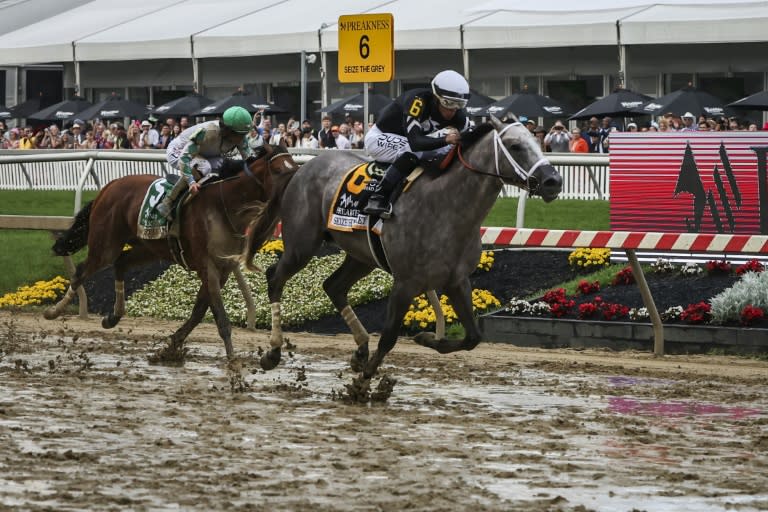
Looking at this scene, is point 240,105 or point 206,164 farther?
point 240,105

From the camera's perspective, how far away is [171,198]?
36.7 feet

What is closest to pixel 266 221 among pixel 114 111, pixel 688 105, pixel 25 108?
pixel 688 105

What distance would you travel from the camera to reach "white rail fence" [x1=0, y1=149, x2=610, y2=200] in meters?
16.5

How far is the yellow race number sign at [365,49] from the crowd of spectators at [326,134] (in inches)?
88.3

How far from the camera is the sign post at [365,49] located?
51.2ft

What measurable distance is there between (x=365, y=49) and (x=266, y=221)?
527 centimetres

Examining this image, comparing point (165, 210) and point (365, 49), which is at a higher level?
point (365, 49)

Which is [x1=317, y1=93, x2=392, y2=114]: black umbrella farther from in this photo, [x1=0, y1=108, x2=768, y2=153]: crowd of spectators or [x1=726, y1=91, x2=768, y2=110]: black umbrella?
[x1=726, y1=91, x2=768, y2=110]: black umbrella

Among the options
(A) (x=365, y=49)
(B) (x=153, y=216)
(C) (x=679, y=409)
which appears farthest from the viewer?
(A) (x=365, y=49)

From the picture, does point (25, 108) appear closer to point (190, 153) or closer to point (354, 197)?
point (190, 153)

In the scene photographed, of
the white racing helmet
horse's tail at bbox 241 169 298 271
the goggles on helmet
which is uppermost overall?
the white racing helmet

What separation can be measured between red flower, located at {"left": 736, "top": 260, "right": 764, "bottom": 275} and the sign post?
4613mm

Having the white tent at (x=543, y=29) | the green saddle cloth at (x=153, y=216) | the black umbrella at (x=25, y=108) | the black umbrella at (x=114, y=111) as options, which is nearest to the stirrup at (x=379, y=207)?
the green saddle cloth at (x=153, y=216)

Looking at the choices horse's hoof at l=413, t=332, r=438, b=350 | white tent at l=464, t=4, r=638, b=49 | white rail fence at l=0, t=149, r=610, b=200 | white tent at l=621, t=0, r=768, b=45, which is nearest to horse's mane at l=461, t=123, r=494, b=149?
horse's hoof at l=413, t=332, r=438, b=350
